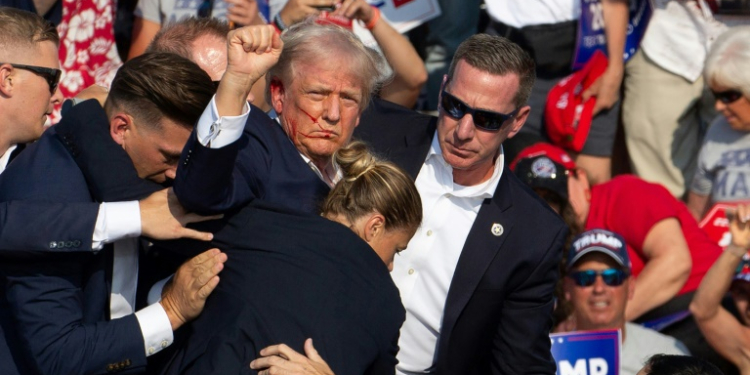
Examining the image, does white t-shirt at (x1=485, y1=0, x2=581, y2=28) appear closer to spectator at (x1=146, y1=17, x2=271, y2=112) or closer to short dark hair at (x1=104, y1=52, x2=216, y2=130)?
spectator at (x1=146, y1=17, x2=271, y2=112)

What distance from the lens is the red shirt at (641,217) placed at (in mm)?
5805

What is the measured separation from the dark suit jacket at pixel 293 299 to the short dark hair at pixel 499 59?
126 cm

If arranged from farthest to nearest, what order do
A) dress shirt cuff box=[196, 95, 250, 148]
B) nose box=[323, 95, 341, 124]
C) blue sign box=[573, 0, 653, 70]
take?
blue sign box=[573, 0, 653, 70]
nose box=[323, 95, 341, 124]
dress shirt cuff box=[196, 95, 250, 148]

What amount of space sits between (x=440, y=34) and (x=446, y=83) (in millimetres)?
1938

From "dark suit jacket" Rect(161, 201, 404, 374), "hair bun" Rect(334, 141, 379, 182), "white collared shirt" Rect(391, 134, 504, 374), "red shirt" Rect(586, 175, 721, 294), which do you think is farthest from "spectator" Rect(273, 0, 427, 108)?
"dark suit jacket" Rect(161, 201, 404, 374)

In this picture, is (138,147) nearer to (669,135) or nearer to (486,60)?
(486,60)

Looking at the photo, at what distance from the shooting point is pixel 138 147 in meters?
3.59

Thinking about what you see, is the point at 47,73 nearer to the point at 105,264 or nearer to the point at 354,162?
the point at 105,264

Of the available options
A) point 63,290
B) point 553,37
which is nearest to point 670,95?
point 553,37

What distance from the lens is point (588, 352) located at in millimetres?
4992

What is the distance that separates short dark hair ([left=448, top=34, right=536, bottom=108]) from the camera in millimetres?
4465

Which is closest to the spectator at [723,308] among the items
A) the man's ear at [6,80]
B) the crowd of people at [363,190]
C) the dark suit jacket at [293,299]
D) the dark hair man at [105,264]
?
the crowd of people at [363,190]

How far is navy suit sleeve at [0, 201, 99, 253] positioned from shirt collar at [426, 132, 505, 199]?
5.19 ft

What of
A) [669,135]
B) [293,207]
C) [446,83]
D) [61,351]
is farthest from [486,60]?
[669,135]
